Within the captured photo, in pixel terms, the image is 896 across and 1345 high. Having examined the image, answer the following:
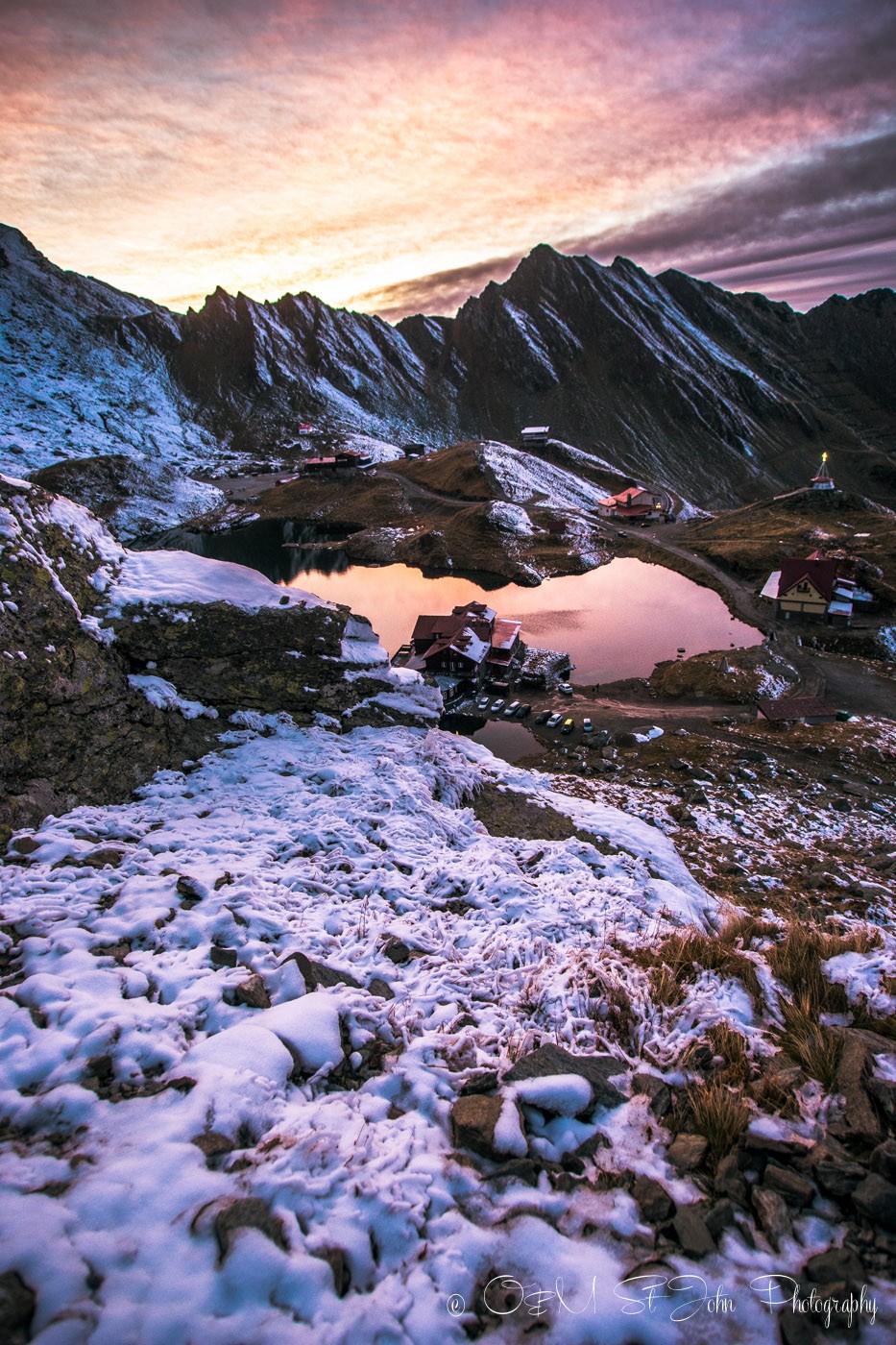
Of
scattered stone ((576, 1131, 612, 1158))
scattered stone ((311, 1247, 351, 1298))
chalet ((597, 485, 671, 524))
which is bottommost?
scattered stone ((576, 1131, 612, 1158))

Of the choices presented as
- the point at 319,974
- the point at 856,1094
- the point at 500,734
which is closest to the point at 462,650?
the point at 500,734

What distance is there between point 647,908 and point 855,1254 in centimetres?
708

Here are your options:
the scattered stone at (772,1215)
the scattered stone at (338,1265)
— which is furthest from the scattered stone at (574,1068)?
the scattered stone at (338,1265)

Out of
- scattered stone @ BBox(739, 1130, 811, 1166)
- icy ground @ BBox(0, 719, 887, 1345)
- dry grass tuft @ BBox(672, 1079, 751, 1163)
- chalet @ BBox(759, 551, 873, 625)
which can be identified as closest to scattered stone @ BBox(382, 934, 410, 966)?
icy ground @ BBox(0, 719, 887, 1345)

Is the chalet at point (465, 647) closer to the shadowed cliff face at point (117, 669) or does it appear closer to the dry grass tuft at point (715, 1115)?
the shadowed cliff face at point (117, 669)

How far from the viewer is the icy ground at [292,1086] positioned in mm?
3844

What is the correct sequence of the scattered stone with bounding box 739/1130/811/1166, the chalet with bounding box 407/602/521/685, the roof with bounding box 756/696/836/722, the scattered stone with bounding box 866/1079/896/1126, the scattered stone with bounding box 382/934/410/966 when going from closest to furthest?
the scattered stone with bounding box 739/1130/811/1166
the scattered stone with bounding box 866/1079/896/1126
the scattered stone with bounding box 382/934/410/966
the roof with bounding box 756/696/836/722
the chalet with bounding box 407/602/521/685

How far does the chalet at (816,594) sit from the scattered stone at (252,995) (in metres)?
68.5

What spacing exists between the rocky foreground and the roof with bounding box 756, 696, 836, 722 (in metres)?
32.0

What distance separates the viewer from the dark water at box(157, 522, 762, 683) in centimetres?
5478

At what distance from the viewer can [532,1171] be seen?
493 cm

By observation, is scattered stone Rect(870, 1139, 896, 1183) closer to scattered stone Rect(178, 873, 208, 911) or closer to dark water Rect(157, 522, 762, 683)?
scattered stone Rect(178, 873, 208, 911)

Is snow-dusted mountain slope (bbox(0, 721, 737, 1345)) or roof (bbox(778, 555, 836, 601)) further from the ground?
snow-dusted mountain slope (bbox(0, 721, 737, 1345))

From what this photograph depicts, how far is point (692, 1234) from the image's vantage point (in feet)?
14.1
